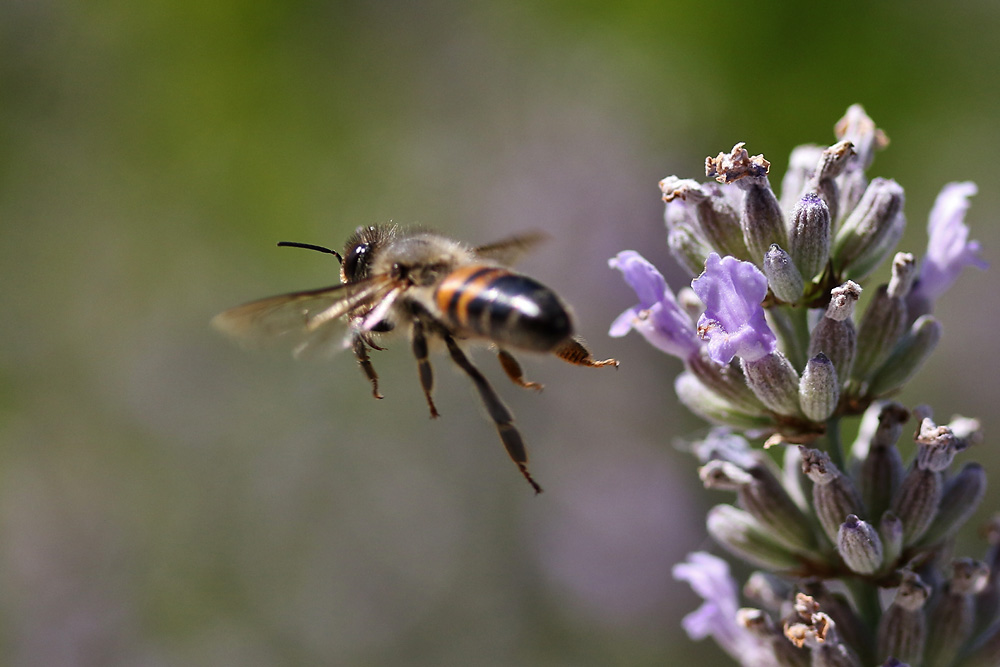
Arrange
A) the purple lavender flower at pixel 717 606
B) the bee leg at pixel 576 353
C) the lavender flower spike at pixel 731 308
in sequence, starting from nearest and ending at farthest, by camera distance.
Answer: the lavender flower spike at pixel 731 308
the bee leg at pixel 576 353
the purple lavender flower at pixel 717 606

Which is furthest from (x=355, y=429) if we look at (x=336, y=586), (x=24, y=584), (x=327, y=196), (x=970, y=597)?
(x=970, y=597)

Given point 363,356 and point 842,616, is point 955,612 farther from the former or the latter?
point 363,356

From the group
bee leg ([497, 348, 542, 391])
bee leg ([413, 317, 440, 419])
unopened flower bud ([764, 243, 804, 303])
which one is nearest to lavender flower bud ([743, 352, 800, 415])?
unopened flower bud ([764, 243, 804, 303])

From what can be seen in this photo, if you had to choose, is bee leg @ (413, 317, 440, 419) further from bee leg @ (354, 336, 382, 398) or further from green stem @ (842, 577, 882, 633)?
green stem @ (842, 577, 882, 633)

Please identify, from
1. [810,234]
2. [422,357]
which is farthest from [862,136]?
[422,357]

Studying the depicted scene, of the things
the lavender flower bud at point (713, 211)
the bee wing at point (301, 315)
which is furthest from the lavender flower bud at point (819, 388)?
the bee wing at point (301, 315)

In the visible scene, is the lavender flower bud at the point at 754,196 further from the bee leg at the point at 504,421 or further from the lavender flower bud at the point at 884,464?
the bee leg at the point at 504,421

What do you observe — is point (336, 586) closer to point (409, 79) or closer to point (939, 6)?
point (409, 79)
